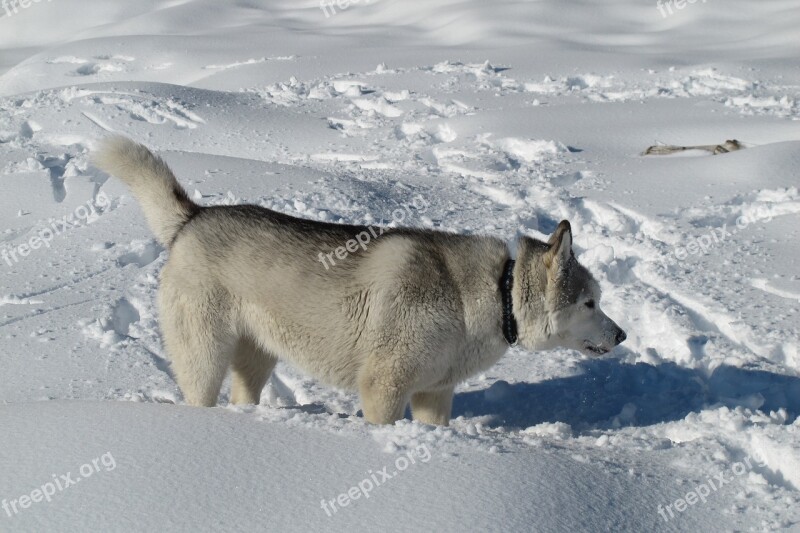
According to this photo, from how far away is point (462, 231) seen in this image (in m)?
7.30

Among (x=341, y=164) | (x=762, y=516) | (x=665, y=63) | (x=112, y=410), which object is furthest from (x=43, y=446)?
(x=665, y=63)

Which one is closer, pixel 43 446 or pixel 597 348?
pixel 43 446

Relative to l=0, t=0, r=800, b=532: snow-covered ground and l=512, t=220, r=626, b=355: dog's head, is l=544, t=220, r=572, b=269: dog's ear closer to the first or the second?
l=512, t=220, r=626, b=355: dog's head

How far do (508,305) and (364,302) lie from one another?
0.75m

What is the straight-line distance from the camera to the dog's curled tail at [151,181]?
4.83 m

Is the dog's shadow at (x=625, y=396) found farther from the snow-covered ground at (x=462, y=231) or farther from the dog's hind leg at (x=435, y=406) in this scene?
the dog's hind leg at (x=435, y=406)

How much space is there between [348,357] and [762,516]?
2.11 m

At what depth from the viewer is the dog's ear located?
4520 mm

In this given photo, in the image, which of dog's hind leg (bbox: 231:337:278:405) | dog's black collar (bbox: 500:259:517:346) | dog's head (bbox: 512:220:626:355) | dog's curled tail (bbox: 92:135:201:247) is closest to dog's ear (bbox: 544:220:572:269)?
dog's head (bbox: 512:220:626:355)

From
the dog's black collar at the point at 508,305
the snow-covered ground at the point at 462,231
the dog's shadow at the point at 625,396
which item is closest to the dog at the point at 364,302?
the dog's black collar at the point at 508,305

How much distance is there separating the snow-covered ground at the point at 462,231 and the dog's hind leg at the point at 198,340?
1.47ft

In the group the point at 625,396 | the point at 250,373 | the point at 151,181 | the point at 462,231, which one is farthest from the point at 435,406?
the point at 462,231

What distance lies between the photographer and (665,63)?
13.6 m

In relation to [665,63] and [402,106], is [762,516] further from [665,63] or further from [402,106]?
[665,63]
